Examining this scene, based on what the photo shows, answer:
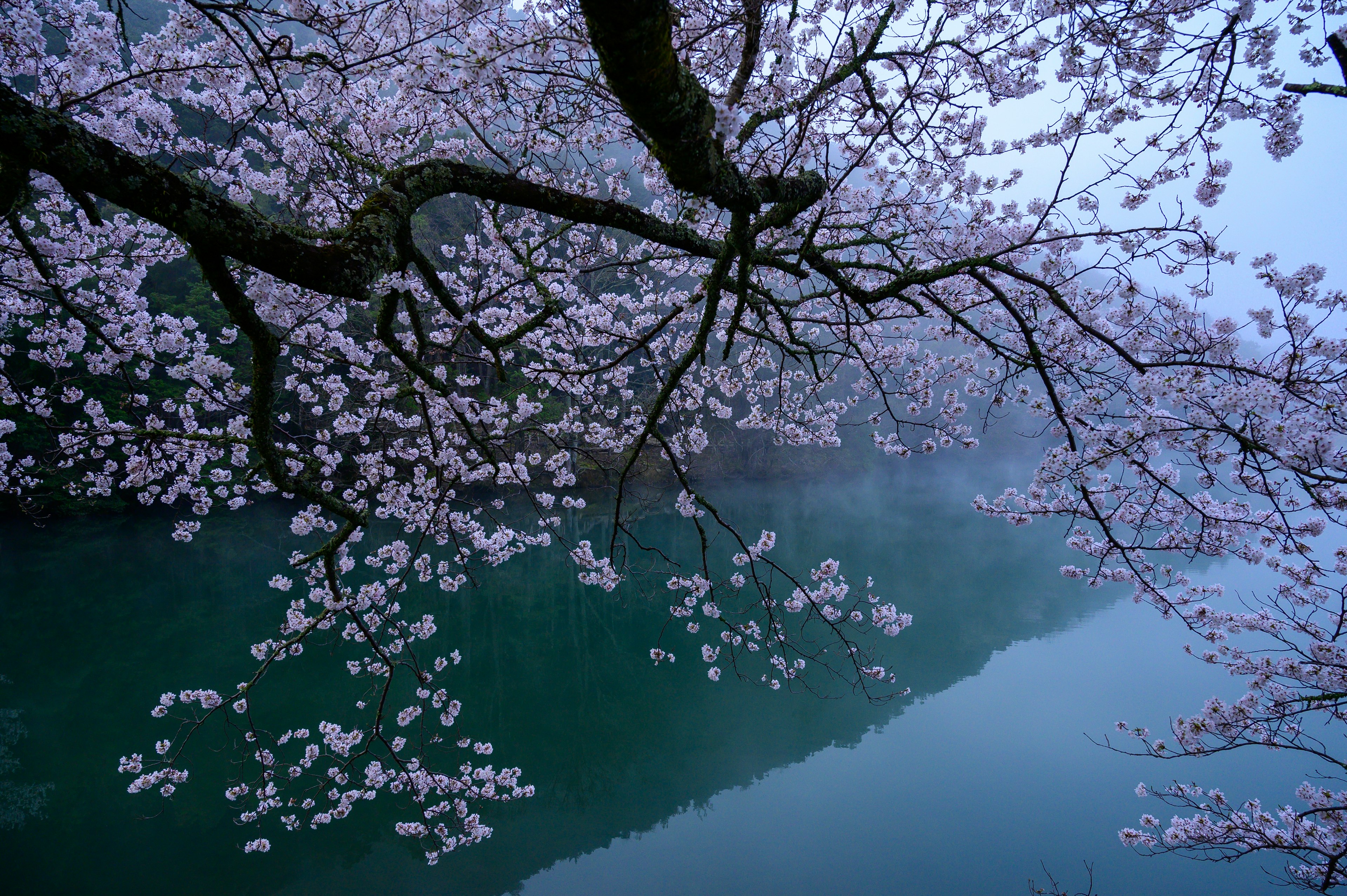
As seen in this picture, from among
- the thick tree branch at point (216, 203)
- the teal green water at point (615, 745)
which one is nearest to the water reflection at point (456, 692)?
the teal green water at point (615, 745)

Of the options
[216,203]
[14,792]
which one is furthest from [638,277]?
[14,792]

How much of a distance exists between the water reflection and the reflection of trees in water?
0.10 m

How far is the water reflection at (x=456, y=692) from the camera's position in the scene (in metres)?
4.04

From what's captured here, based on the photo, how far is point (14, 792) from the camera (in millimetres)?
4230

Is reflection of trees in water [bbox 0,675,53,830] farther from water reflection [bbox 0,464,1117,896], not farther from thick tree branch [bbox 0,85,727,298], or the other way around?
thick tree branch [bbox 0,85,727,298]

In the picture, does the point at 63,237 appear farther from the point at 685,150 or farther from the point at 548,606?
the point at 548,606

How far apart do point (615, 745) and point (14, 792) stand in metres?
4.92

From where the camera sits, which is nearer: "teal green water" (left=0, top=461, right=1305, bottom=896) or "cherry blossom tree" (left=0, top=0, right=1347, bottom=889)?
"cherry blossom tree" (left=0, top=0, right=1347, bottom=889)

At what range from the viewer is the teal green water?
164 inches

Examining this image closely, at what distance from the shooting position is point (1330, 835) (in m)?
2.89

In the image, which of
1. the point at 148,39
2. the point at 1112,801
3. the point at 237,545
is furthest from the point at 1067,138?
the point at 237,545

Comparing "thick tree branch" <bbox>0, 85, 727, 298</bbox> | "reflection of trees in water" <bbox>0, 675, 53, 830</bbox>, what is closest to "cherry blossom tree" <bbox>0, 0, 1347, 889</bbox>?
"thick tree branch" <bbox>0, 85, 727, 298</bbox>

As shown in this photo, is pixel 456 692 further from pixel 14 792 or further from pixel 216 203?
pixel 216 203

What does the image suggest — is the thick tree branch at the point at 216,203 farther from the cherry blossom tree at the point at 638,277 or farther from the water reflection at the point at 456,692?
the water reflection at the point at 456,692
